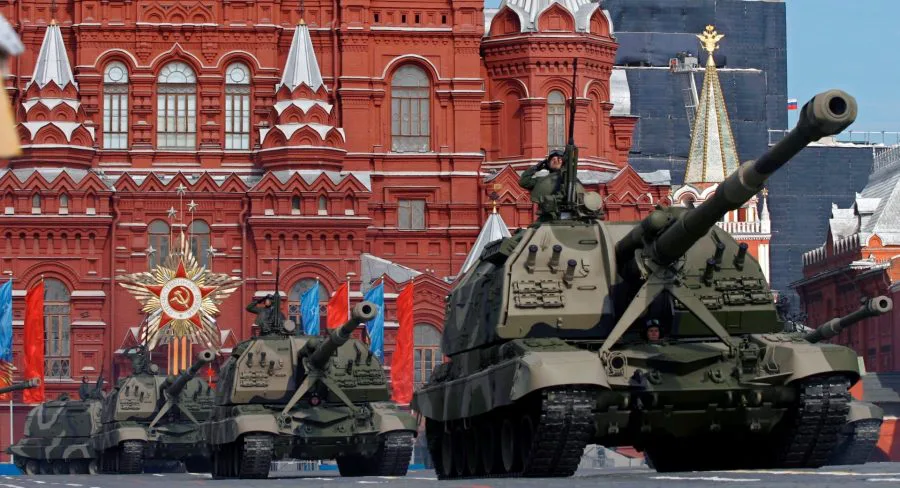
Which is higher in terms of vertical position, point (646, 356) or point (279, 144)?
point (279, 144)

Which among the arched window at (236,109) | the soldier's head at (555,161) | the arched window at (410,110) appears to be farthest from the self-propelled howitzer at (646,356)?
the arched window at (410,110)

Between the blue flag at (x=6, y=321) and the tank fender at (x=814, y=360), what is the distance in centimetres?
4304

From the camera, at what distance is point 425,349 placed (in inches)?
2549

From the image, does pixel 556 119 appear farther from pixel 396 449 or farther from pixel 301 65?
pixel 396 449

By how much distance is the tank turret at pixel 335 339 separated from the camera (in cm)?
2745

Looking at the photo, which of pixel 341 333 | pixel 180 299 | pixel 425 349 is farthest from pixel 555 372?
pixel 425 349

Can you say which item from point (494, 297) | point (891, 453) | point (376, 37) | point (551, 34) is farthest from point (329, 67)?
point (494, 297)

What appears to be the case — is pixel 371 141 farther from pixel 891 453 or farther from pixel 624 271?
pixel 624 271

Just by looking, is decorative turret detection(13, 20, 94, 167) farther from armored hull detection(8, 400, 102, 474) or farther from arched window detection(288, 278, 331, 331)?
armored hull detection(8, 400, 102, 474)

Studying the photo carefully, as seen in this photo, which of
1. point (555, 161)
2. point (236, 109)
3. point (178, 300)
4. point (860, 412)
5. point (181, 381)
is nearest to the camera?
point (555, 161)

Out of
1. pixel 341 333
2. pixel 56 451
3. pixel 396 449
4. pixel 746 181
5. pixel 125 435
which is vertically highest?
pixel 746 181

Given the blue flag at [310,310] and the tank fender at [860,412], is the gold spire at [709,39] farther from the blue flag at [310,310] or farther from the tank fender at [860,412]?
the tank fender at [860,412]

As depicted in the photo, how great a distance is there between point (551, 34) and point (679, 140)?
3056 centimetres

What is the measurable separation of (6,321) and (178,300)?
561cm
